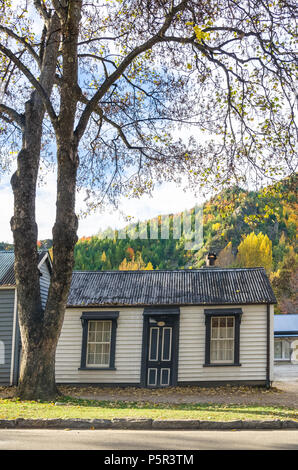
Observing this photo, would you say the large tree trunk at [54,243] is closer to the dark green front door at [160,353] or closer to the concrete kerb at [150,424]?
the concrete kerb at [150,424]

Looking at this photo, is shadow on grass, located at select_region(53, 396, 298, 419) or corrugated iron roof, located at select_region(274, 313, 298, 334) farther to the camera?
corrugated iron roof, located at select_region(274, 313, 298, 334)

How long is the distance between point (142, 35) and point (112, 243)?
90455 mm

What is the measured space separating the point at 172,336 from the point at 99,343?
116 inches

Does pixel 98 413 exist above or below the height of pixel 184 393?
above

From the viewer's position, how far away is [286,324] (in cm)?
4394

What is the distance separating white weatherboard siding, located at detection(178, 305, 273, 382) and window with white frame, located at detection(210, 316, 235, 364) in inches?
13.7

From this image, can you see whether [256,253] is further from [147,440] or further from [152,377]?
[147,440]

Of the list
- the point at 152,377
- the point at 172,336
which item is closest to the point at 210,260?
the point at 172,336

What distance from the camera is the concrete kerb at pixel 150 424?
9.04 metres

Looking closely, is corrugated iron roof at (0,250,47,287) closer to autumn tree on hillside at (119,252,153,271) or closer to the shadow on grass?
the shadow on grass

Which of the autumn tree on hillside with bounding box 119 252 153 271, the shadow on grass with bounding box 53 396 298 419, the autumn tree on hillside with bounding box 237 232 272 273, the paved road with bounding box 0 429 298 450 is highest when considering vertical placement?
the autumn tree on hillside with bounding box 237 232 272 273

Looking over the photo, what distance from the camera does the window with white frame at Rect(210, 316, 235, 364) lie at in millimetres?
21094

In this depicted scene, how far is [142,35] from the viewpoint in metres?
14.4

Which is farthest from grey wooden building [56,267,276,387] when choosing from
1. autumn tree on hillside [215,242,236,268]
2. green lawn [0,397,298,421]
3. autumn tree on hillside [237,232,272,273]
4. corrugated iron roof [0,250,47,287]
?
autumn tree on hillside [215,242,236,268]
